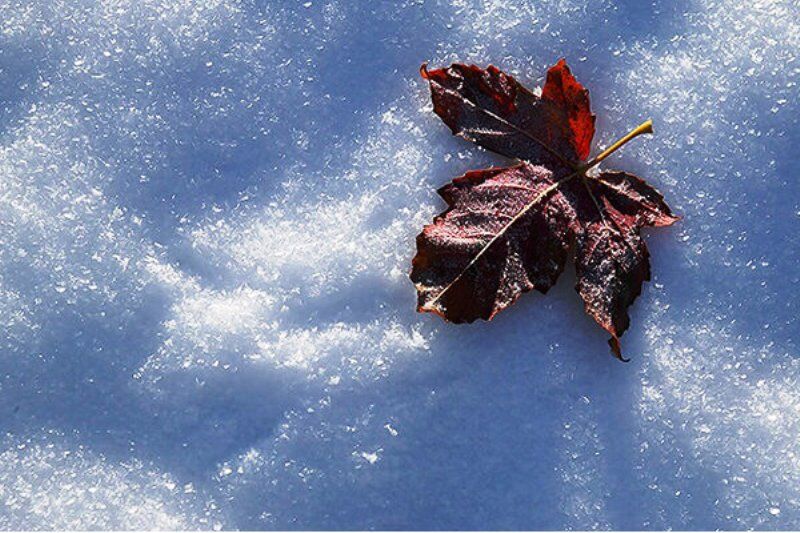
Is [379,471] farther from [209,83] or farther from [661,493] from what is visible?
[209,83]

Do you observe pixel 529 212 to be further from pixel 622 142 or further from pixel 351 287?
pixel 351 287

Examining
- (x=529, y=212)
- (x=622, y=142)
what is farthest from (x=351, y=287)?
(x=622, y=142)

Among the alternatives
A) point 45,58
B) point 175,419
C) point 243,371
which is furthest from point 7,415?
point 45,58
